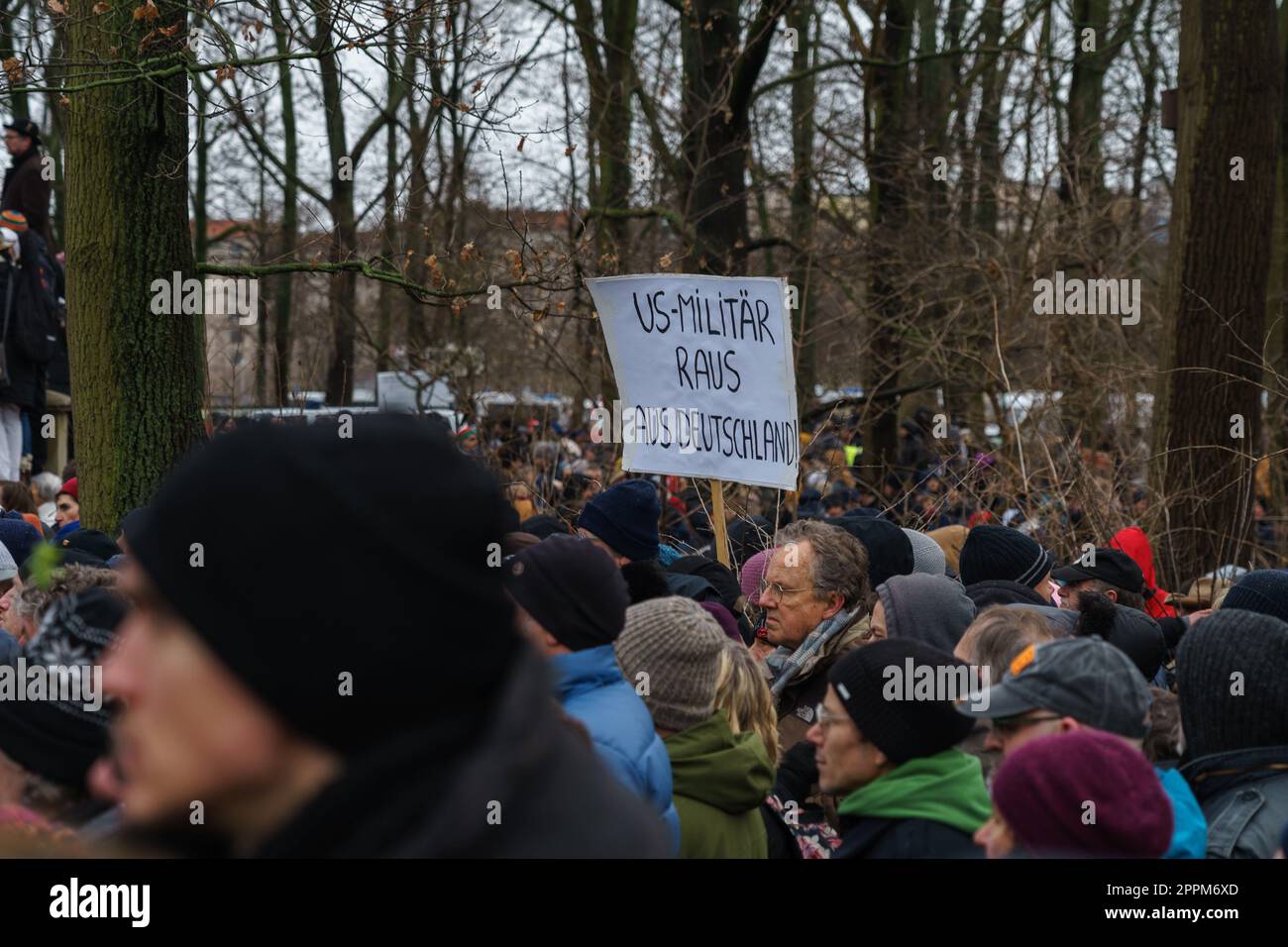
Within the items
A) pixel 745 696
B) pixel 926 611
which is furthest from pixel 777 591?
pixel 745 696

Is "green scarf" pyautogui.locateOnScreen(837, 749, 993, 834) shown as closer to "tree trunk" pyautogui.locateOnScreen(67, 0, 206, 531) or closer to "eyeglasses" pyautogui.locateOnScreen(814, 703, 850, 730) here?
"eyeglasses" pyautogui.locateOnScreen(814, 703, 850, 730)

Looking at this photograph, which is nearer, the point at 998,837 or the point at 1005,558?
the point at 998,837

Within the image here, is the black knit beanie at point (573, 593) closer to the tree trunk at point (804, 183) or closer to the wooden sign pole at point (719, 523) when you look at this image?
the wooden sign pole at point (719, 523)

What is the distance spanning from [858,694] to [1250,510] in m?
6.48

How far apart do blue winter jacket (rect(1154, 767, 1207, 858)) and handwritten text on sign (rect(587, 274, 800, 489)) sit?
315cm

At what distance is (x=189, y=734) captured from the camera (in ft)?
4.22

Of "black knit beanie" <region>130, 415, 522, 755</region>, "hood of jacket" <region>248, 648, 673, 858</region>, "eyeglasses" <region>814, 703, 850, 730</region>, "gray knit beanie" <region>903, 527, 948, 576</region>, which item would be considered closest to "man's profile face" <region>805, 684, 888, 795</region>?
"eyeglasses" <region>814, 703, 850, 730</region>

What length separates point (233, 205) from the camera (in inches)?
1075

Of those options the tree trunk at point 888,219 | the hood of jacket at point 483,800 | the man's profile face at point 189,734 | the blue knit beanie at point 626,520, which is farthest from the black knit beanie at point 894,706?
the tree trunk at point 888,219

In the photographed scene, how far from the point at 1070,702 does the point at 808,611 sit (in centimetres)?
189

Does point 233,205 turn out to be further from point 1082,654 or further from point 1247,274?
point 1082,654

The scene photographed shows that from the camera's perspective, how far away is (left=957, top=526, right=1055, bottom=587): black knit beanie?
5.96 meters

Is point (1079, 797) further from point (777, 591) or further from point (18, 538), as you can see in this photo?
point (18, 538)
